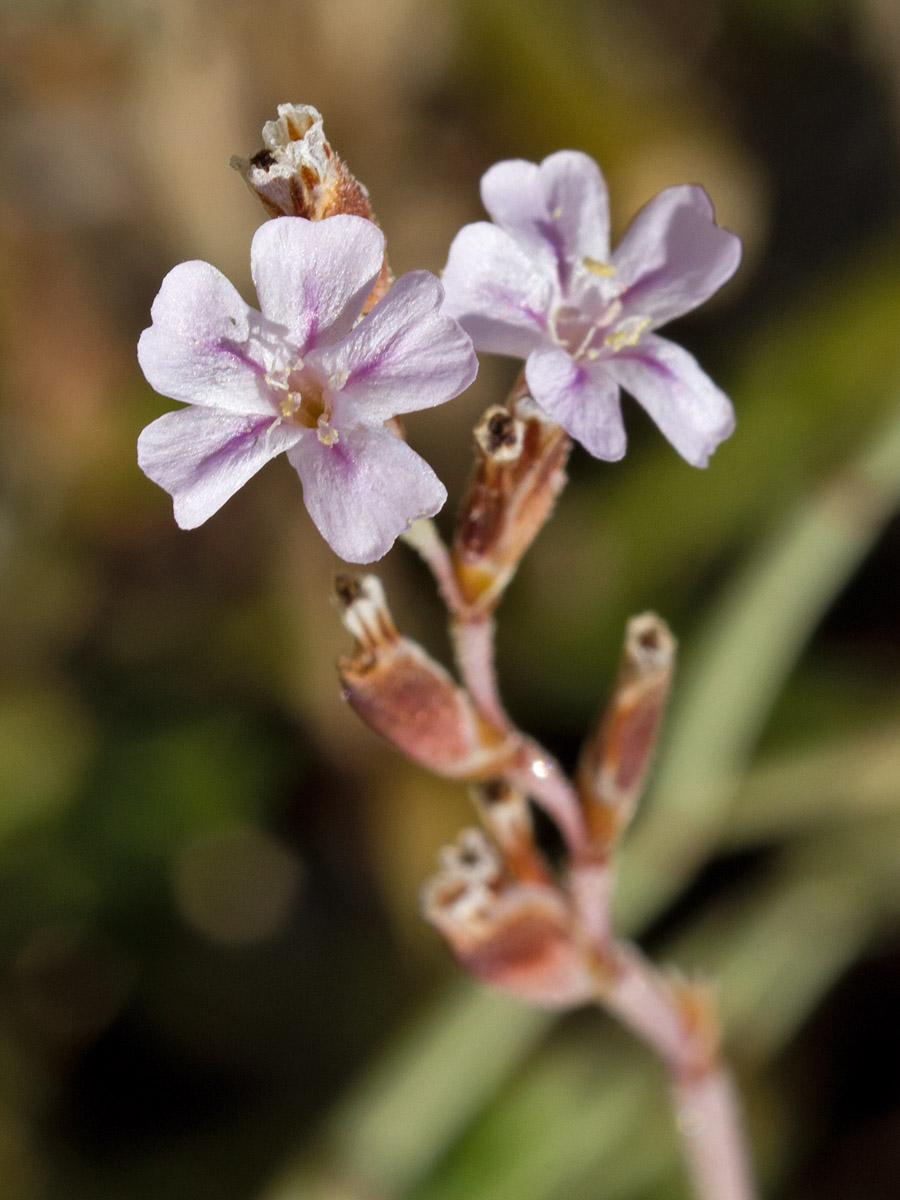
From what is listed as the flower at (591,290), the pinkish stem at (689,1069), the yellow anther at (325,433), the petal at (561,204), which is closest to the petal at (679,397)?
the flower at (591,290)

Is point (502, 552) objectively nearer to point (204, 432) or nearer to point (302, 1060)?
point (204, 432)

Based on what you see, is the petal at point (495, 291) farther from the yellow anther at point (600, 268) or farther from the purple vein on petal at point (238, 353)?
the purple vein on petal at point (238, 353)

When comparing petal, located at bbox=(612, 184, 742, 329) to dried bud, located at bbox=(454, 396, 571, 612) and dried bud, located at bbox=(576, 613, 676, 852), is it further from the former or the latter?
dried bud, located at bbox=(576, 613, 676, 852)

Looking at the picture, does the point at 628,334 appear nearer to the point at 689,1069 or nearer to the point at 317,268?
the point at 317,268

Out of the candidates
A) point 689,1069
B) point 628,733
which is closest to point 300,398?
point 628,733

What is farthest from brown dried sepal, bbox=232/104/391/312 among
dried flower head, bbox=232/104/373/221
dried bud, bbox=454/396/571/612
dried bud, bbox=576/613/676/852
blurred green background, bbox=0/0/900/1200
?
blurred green background, bbox=0/0/900/1200

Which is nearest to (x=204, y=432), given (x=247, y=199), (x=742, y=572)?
(x=742, y=572)
